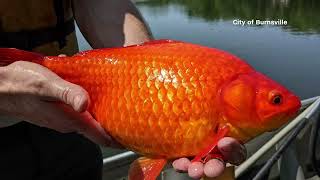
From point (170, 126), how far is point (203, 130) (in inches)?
3.4

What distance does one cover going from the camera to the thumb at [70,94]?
1.42 meters

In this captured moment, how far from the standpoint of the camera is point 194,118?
1.42 meters

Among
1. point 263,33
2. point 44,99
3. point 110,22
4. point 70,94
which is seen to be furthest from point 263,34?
point 70,94

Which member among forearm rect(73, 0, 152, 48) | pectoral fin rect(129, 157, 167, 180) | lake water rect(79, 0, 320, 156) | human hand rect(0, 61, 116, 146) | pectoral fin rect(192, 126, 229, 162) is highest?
forearm rect(73, 0, 152, 48)

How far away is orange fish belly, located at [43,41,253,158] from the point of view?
1.42 m

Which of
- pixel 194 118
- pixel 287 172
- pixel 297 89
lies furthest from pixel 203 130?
pixel 297 89

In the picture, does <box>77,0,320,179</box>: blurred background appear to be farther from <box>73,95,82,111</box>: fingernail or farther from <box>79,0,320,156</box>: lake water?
<box>73,95,82,111</box>: fingernail

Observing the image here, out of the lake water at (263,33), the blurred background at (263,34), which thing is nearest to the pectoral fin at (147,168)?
the blurred background at (263,34)

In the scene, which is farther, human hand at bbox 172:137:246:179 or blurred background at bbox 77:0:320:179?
blurred background at bbox 77:0:320:179

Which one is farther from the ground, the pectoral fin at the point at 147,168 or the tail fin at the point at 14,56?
the tail fin at the point at 14,56

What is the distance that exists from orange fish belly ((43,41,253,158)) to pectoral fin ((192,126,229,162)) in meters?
0.01

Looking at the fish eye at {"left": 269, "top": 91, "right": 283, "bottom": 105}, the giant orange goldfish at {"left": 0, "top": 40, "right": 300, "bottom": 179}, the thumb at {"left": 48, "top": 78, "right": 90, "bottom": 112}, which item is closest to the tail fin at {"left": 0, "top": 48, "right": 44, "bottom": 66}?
the thumb at {"left": 48, "top": 78, "right": 90, "bottom": 112}

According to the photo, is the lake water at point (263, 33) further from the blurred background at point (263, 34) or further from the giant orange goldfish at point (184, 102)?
the giant orange goldfish at point (184, 102)

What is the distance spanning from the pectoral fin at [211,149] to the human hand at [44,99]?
273 mm
